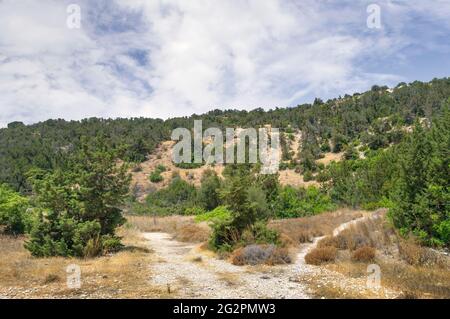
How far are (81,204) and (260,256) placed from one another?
7816 millimetres

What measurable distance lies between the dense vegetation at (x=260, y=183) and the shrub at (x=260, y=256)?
1534 millimetres

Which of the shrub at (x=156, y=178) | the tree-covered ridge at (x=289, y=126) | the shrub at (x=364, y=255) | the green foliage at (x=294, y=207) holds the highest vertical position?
the tree-covered ridge at (x=289, y=126)

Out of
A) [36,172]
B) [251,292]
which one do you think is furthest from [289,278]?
[36,172]

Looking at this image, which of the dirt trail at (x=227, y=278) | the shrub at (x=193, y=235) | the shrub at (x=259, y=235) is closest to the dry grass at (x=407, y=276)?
the dirt trail at (x=227, y=278)

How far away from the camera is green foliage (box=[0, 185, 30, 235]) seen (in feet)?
75.5

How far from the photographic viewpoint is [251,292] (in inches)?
377

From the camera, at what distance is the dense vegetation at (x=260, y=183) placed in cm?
1570

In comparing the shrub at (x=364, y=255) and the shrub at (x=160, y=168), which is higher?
the shrub at (x=160, y=168)

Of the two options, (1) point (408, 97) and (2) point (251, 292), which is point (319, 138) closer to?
(1) point (408, 97)

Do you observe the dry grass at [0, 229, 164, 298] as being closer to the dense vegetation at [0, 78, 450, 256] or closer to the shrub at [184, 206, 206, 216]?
the dense vegetation at [0, 78, 450, 256]

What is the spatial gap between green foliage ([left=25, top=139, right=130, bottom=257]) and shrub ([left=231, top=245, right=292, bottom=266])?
5916 mm

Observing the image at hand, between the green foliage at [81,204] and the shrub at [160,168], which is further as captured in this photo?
the shrub at [160,168]

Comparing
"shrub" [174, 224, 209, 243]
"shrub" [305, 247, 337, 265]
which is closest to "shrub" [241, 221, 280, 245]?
"shrub" [305, 247, 337, 265]

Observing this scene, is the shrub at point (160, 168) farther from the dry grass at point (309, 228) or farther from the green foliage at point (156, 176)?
the dry grass at point (309, 228)
